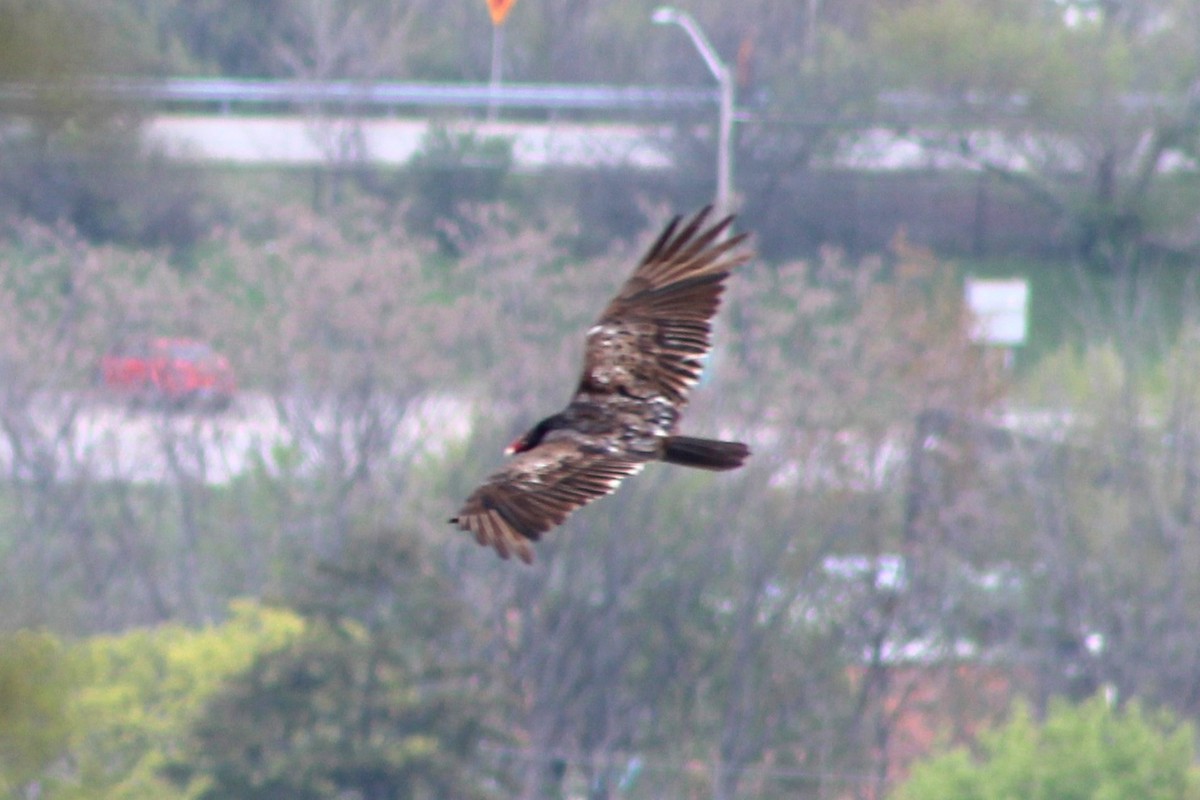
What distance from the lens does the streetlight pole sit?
20484 millimetres

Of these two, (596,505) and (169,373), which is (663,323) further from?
(169,373)

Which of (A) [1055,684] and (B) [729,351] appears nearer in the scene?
(A) [1055,684]

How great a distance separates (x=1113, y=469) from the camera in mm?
16625

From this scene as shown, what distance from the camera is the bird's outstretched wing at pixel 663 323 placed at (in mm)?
3570

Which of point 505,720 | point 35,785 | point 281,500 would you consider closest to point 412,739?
point 505,720

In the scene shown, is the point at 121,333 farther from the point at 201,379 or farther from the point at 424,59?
the point at 424,59

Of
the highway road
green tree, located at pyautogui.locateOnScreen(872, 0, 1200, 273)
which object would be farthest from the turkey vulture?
green tree, located at pyautogui.locateOnScreen(872, 0, 1200, 273)

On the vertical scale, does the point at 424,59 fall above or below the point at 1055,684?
above

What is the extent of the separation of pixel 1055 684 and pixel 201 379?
29.9ft

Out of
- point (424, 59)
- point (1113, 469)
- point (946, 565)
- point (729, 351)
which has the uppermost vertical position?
point (424, 59)

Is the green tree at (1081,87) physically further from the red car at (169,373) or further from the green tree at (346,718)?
the green tree at (346,718)

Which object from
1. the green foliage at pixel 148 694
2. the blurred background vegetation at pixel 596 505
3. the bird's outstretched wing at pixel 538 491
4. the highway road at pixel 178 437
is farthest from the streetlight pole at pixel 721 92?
the bird's outstretched wing at pixel 538 491

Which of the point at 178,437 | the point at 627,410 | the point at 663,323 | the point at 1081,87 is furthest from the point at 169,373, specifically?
the point at 627,410

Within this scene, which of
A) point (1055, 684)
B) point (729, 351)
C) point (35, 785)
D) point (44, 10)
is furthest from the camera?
point (729, 351)
